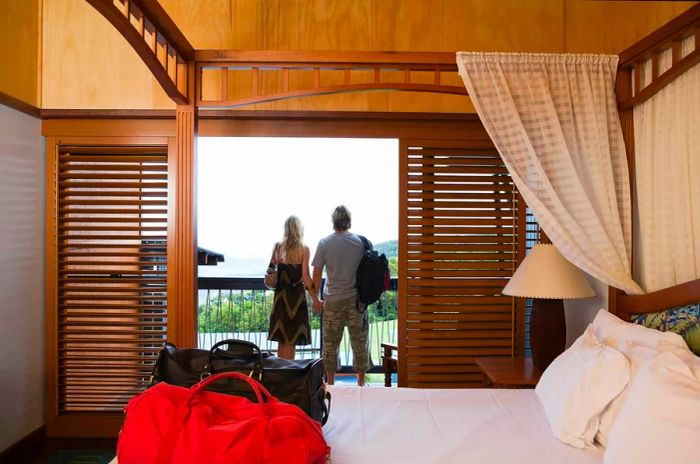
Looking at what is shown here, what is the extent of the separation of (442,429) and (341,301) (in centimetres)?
202

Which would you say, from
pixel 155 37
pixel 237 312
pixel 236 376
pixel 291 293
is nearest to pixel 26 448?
pixel 291 293

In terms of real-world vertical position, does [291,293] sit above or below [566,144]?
below

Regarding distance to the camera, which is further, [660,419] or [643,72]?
[643,72]

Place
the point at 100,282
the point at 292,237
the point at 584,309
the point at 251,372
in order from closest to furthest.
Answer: the point at 251,372
the point at 584,309
the point at 100,282
the point at 292,237

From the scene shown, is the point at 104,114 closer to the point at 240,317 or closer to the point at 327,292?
the point at 327,292

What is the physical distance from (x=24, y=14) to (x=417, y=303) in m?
3.10

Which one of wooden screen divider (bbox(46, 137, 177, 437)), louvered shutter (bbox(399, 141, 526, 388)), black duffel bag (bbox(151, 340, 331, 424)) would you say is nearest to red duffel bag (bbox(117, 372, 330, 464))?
black duffel bag (bbox(151, 340, 331, 424))

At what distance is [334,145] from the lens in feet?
20.9

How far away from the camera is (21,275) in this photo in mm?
3189

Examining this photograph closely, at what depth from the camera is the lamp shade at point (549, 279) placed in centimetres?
269

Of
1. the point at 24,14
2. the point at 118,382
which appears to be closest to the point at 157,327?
the point at 118,382

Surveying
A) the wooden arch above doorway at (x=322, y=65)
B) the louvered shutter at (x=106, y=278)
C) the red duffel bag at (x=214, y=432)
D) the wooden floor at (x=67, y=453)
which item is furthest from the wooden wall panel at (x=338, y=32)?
the wooden floor at (x=67, y=453)

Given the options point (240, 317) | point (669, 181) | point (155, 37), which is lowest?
point (240, 317)

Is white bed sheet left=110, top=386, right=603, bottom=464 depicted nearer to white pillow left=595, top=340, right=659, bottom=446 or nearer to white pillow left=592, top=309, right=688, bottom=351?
white pillow left=595, top=340, right=659, bottom=446
